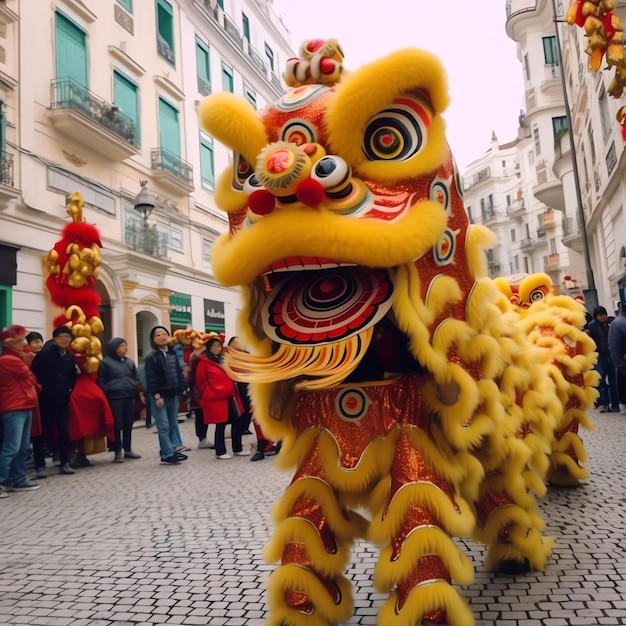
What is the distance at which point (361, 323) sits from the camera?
2041 millimetres

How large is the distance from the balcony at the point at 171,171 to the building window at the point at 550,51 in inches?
572

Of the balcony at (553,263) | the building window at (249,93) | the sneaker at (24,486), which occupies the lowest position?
the sneaker at (24,486)

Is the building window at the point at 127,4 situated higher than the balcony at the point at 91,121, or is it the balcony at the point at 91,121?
the building window at the point at 127,4

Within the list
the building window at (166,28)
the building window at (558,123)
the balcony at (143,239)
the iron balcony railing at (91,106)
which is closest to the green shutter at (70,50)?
the iron balcony railing at (91,106)

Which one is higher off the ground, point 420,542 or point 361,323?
point 361,323

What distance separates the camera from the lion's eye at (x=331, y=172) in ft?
6.39

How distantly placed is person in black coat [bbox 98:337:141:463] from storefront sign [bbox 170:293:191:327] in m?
7.63

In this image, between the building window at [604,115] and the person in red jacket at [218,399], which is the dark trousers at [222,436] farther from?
the building window at [604,115]

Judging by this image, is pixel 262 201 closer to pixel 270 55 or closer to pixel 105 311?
pixel 105 311

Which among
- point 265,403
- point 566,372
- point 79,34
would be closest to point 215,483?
point 566,372

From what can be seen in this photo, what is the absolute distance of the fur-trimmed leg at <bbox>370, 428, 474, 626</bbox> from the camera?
1.84 metres

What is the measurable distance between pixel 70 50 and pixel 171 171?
3684mm

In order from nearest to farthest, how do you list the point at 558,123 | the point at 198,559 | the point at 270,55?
1. the point at 198,559
2. the point at 558,123
3. the point at 270,55

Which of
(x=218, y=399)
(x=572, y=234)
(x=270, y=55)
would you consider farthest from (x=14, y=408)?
(x=270, y=55)
